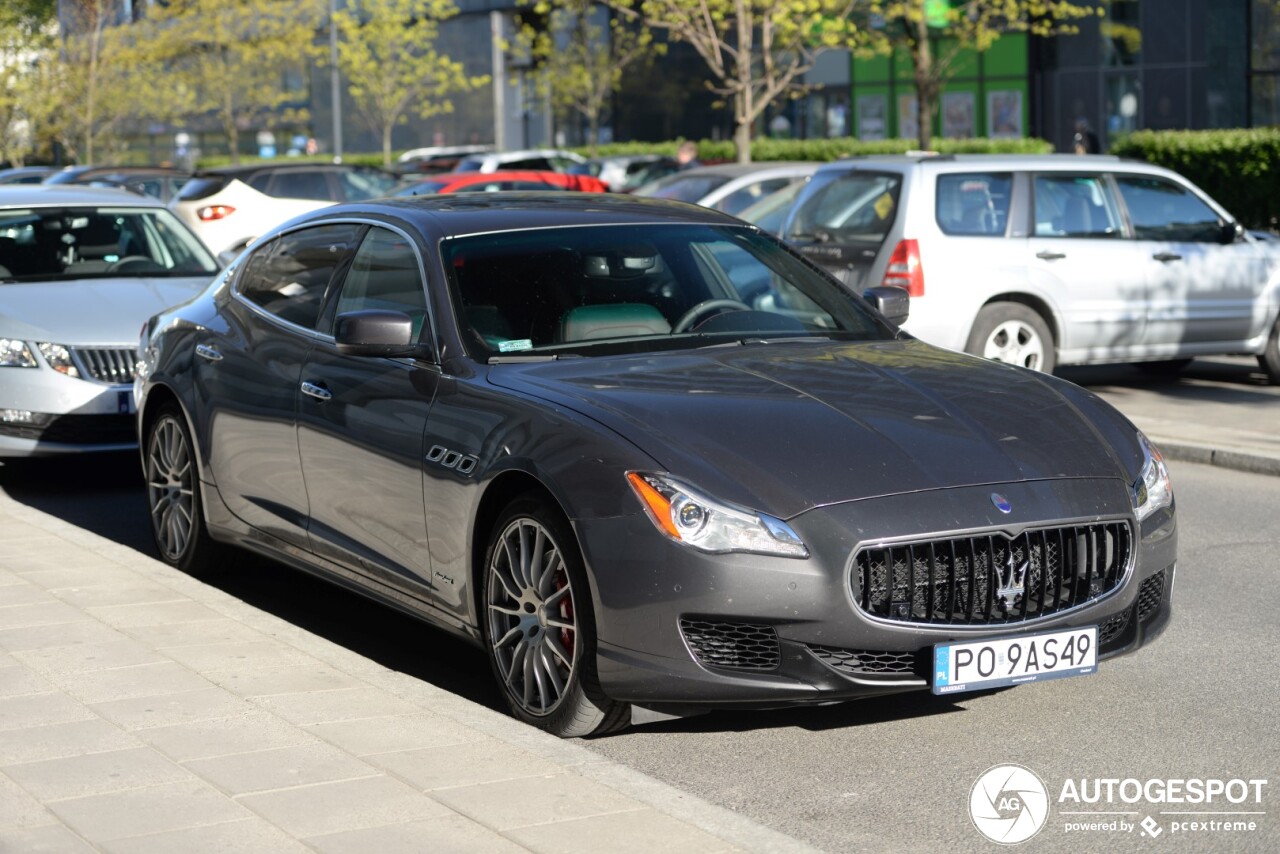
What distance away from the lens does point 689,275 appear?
6484mm

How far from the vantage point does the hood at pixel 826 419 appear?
4.96m

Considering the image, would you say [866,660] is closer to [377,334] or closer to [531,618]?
[531,618]

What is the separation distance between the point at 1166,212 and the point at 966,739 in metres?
8.94

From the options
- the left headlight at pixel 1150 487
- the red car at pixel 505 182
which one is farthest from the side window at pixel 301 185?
the left headlight at pixel 1150 487

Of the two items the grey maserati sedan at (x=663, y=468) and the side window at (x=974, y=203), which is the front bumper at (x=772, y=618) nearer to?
the grey maserati sedan at (x=663, y=468)

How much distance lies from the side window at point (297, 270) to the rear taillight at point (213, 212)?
14884 millimetres

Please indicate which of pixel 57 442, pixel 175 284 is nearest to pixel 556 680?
pixel 57 442

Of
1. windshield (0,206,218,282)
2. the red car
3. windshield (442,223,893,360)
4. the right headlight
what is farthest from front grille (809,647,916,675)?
the red car

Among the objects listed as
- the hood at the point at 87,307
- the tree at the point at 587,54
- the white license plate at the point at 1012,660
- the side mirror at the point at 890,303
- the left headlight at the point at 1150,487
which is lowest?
the white license plate at the point at 1012,660

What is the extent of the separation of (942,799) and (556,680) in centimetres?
115

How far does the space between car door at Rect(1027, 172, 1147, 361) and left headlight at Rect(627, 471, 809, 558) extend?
8411mm

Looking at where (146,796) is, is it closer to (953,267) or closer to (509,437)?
(509,437)

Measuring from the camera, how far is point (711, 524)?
4855 mm

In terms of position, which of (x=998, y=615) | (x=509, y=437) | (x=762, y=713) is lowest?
(x=762, y=713)
